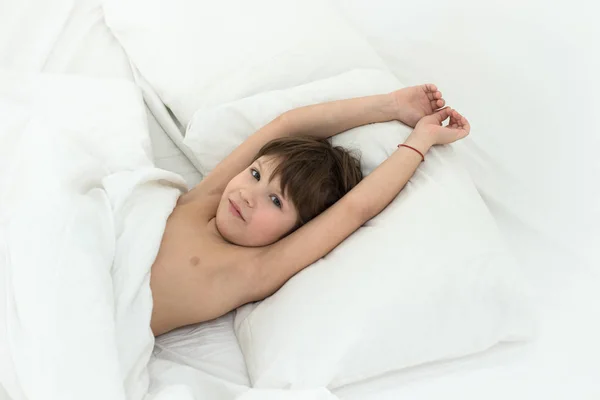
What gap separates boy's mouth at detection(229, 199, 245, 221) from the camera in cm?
112

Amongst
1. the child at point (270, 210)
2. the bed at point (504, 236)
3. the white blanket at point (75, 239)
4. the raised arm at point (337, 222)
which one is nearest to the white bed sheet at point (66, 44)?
the bed at point (504, 236)

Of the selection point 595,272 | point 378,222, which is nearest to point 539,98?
point 595,272

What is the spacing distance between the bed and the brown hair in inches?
9.2

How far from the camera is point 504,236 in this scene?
3.99 ft

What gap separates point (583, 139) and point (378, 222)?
55 cm

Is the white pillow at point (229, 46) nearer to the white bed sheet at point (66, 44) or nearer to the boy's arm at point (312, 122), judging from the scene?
the white bed sheet at point (66, 44)

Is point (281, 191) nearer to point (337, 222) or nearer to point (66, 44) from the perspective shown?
point (337, 222)

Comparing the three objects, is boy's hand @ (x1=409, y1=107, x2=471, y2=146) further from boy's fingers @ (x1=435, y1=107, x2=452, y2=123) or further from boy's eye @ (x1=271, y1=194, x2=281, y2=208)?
boy's eye @ (x1=271, y1=194, x2=281, y2=208)

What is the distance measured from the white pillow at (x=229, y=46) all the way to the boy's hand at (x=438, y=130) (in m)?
0.25

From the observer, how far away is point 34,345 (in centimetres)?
83

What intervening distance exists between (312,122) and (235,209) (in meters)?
0.24

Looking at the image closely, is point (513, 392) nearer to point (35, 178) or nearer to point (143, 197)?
point (143, 197)

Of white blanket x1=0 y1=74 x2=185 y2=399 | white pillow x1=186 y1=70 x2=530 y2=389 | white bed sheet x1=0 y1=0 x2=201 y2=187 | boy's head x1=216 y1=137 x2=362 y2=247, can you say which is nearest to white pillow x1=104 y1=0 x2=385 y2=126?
white bed sheet x1=0 y1=0 x2=201 y2=187

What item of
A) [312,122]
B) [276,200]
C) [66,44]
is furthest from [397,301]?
[66,44]
